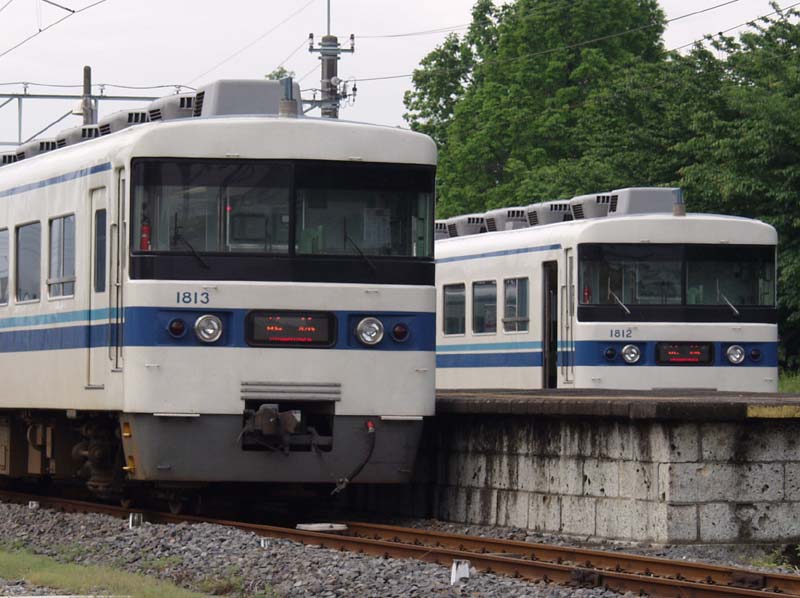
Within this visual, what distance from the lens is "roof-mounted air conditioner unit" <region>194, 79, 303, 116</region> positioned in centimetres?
1478

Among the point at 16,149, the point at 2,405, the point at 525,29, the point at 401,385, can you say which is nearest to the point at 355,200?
the point at 401,385

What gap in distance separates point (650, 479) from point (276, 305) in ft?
10.2

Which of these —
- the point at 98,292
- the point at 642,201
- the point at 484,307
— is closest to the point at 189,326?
the point at 98,292

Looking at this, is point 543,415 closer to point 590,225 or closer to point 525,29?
point 590,225

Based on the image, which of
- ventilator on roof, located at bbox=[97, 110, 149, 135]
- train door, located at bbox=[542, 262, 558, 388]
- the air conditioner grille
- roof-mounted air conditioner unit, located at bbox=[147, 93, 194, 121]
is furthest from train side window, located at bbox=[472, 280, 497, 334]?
the air conditioner grille

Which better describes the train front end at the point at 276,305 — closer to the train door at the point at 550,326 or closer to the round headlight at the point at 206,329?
the round headlight at the point at 206,329

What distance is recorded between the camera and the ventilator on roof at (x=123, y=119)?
15.6 m

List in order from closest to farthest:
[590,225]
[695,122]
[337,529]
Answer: [337,529] < [590,225] < [695,122]

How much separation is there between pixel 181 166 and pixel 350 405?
2.20 metres

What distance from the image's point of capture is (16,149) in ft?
61.0

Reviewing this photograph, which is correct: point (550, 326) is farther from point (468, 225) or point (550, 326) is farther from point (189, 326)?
point (189, 326)

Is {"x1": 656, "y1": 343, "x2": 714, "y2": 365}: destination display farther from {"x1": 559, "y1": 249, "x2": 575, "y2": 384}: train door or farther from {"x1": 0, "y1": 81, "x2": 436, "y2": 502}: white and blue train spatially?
{"x1": 0, "y1": 81, "x2": 436, "y2": 502}: white and blue train

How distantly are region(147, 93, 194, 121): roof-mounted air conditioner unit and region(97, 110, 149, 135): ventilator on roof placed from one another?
10 centimetres

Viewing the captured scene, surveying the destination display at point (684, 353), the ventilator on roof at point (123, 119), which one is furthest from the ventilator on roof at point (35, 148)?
the destination display at point (684, 353)
